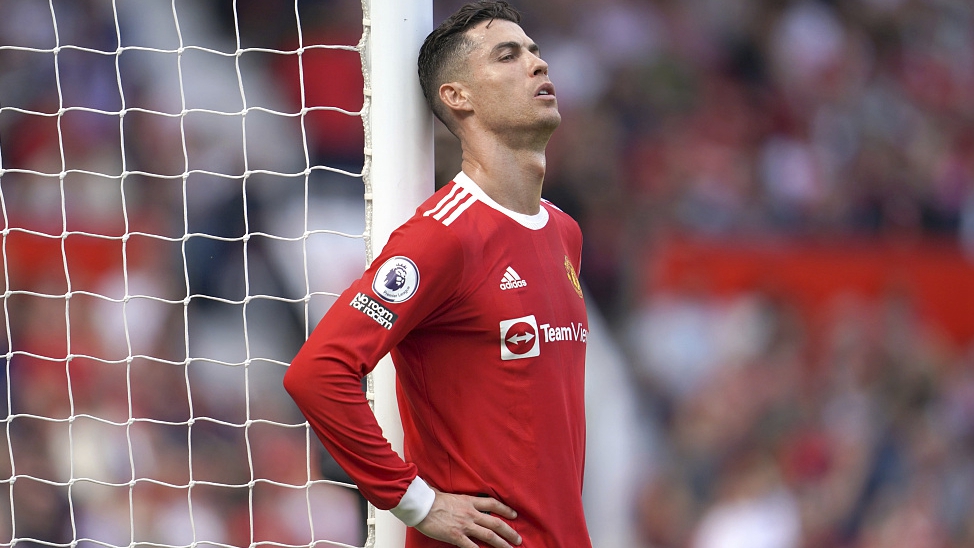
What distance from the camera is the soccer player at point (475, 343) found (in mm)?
1349

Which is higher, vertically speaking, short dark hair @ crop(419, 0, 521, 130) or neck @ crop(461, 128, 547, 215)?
short dark hair @ crop(419, 0, 521, 130)

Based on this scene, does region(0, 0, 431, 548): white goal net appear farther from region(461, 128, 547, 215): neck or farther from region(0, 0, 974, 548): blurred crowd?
region(461, 128, 547, 215): neck

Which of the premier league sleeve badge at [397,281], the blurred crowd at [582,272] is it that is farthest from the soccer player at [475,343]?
the blurred crowd at [582,272]

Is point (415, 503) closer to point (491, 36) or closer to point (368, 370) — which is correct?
point (368, 370)

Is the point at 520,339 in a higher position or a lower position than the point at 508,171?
lower

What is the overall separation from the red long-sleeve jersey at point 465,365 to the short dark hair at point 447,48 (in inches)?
7.4

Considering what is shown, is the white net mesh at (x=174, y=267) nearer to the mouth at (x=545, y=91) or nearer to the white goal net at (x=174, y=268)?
the white goal net at (x=174, y=268)

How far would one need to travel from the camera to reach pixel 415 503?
4.49ft

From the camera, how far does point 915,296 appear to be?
3.99 m

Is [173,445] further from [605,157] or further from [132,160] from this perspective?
[605,157]

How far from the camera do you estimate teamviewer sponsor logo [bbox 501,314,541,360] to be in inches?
55.9

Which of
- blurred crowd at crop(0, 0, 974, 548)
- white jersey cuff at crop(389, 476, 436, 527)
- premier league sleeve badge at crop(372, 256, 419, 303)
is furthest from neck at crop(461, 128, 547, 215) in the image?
blurred crowd at crop(0, 0, 974, 548)

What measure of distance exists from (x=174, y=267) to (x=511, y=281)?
104 inches

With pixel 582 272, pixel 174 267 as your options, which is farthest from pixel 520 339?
pixel 174 267
